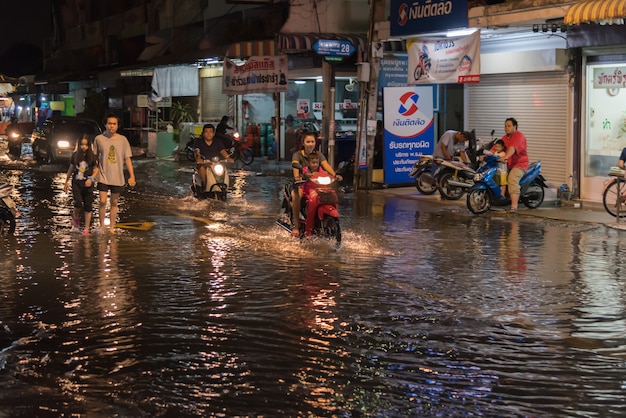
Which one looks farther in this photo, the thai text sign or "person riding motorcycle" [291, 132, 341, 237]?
the thai text sign

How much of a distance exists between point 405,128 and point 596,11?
7.49 meters

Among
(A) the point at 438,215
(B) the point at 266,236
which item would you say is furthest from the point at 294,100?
(B) the point at 266,236

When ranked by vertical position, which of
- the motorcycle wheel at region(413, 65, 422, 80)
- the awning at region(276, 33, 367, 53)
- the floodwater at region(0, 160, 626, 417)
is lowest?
the floodwater at region(0, 160, 626, 417)

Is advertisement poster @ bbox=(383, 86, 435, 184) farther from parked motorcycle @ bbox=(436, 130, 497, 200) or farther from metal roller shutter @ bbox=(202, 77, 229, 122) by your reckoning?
metal roller shutter @ bbox=(202, 77, 229, 122)

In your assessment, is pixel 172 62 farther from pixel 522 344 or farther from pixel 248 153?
pixel 522 344

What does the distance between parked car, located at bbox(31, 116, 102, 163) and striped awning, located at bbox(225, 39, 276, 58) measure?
17.7 feet

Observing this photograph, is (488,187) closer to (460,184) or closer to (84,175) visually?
(460,184)

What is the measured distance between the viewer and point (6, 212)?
1362 centimetres

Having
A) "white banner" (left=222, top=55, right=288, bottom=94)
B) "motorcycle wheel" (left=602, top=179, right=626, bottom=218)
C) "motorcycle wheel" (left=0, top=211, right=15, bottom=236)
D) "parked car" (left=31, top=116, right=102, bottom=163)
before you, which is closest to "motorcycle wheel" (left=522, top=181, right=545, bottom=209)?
"motorcycle wheel" (left=602, top=179, right=626, bottom=218)

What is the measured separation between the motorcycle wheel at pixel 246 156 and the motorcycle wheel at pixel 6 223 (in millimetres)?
16897

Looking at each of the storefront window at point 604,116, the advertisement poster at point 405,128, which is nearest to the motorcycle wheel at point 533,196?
the storefront window at point 604,116

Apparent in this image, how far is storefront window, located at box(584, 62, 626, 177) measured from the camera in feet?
58.7

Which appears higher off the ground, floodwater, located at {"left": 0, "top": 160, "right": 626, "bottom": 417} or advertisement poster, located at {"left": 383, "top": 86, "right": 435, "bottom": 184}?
advertisement poster, located at {"left": 383, "top": 86, "right": 435, "bottom": 184}

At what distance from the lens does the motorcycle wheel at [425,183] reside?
2047 cm
